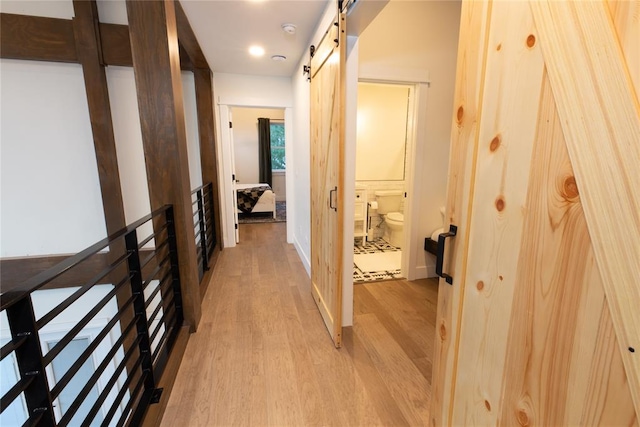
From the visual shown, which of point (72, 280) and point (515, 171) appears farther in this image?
point (72, 280)

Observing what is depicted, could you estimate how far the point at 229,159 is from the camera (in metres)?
4.20

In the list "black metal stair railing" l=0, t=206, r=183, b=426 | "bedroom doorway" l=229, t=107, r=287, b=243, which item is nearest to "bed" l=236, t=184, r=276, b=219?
"bedroom doorway" l=229, t=107, r=287, b=243

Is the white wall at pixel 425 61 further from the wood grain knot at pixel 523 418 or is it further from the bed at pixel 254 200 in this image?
the bed at pixel 254 200

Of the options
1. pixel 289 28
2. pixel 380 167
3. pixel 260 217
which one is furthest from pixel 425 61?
pixel 260 217

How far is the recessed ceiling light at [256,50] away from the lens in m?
3.00

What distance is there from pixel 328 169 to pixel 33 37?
2421 mm

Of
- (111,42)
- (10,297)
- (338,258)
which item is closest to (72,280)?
(111,42)

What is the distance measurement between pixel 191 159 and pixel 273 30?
6.65 ft

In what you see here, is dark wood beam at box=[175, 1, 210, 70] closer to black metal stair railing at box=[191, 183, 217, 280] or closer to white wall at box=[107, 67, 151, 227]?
white wall at box=[107, 67, 151, 227]

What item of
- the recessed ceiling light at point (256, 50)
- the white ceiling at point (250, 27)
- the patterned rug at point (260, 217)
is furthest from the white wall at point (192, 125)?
the patterned rug at point (260, 217)

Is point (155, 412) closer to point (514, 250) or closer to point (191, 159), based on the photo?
point (514, 250)

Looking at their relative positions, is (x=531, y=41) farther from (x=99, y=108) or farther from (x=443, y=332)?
(x=99, y=108)

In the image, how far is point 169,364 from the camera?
5.78 feet

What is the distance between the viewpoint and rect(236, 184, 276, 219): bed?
19.8 ft
